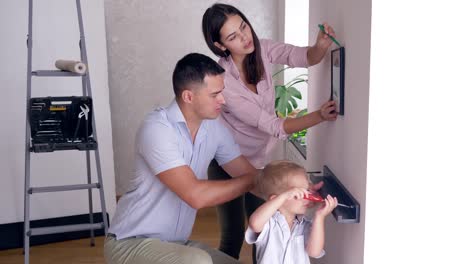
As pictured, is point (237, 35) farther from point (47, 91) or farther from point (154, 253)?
point (47, 91)

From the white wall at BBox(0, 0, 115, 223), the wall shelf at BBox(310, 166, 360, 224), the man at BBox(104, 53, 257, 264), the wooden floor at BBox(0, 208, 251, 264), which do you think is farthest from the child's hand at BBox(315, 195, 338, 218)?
the white wall at BBox(0, 0, 115, 223)

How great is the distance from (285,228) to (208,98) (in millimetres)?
545

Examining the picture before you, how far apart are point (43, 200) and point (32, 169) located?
0.23m

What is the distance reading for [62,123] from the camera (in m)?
3.18

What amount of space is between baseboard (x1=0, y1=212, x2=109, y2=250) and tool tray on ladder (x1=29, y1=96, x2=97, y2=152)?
746mm

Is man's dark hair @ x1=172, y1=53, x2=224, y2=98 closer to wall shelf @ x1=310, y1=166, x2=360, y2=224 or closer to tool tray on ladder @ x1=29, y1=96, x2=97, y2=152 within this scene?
wall shelf @ x1=310, y1=166, x2=360, y2=224

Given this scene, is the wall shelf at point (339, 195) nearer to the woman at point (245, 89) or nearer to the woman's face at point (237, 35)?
the woman at point (245, 89)

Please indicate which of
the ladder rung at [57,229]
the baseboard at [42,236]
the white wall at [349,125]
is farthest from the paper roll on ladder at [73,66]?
the white wall at [349,125]

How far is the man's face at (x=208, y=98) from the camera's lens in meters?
1.94

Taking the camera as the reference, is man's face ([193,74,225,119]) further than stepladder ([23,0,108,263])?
No

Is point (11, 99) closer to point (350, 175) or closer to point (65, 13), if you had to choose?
point (65, 13)

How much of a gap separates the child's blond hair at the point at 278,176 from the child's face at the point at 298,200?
11 mm

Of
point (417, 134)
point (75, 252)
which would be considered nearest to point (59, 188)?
point (75, 252)

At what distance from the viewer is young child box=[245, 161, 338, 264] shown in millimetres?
1640
